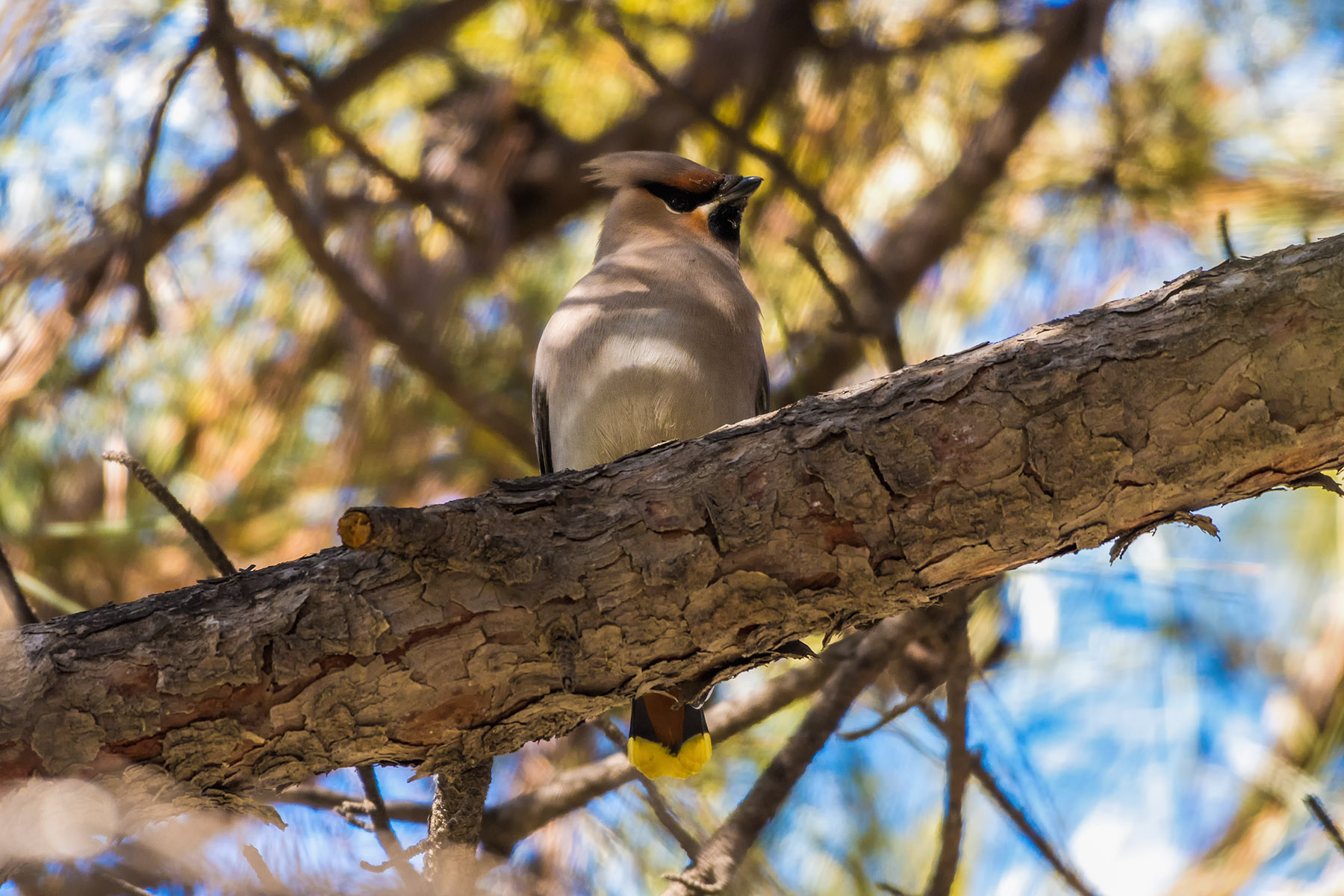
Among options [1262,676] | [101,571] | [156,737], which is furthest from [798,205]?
[156,737]

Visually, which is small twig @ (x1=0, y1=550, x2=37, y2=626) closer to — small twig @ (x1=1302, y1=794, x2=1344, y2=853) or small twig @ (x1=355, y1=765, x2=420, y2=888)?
small twig @ (x1=355, y1=765, x2=420, y2=888)

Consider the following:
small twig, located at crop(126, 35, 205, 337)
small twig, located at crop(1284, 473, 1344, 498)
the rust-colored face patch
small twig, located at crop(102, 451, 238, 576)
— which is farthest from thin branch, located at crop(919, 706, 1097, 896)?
small twig, located at crop(126, 35, 205, 337)

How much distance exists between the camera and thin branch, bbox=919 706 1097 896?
9.24 feet

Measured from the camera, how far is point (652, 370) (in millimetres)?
3174

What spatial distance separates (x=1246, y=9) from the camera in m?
4.29

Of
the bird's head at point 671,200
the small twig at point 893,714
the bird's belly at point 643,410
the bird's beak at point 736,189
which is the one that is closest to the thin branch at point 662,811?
the small twig at point 893,714

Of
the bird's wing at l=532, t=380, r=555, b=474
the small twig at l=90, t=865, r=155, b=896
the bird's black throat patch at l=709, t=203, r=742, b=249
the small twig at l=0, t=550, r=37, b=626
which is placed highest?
the bird's black throat patch at l=709, t=203, r=742, b=249

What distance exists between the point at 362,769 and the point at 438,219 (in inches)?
80.4

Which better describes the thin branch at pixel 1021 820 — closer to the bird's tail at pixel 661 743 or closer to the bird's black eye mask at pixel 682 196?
the bird's tail at pixel 661 743

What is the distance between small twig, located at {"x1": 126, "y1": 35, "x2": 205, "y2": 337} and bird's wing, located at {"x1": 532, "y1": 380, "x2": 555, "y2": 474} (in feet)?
3.43

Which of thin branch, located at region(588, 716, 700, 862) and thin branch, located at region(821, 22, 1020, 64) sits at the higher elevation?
thin branch, located at region(821, 22, 1020, 64)

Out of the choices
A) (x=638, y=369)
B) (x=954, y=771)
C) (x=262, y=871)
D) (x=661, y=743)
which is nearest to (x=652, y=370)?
(x=638, y=369)

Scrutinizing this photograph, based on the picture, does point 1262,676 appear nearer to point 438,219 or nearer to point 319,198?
point 438,219

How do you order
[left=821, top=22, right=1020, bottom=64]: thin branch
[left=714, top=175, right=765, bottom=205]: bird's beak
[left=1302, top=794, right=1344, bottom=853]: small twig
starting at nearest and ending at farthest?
[left=1302, top=794, right=1344, bottom=853]: small twig
[left=714, top=175, right=765, bottom=205]: bird's beak
[left=821, top=22, right=1020, bottom=64]: thin branch
